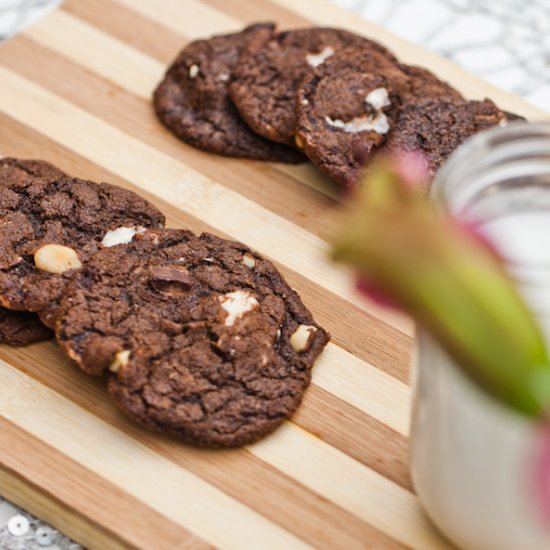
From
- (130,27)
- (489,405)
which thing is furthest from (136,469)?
(130,27)

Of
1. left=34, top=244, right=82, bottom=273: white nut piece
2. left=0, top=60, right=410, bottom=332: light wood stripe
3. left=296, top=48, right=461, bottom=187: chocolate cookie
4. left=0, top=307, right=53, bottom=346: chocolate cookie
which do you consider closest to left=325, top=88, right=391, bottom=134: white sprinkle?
left=296, top=48, right=461, bottom=187: chocolate cookie

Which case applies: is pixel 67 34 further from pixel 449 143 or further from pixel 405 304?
pixel 405 304

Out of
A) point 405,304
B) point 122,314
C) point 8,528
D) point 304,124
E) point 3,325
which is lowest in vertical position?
point 8,528

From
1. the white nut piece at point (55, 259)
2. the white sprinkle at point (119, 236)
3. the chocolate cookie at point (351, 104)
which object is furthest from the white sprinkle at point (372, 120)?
the white nut piece at point (55, 259)

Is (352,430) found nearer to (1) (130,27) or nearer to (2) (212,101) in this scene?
(2) (212,101)

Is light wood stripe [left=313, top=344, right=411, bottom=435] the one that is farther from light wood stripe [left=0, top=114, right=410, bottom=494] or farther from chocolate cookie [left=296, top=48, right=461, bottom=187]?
chocolate cookie [left=296, top=48, right=461, bottom=187]

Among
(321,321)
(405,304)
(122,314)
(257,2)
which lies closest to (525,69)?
(257,2)

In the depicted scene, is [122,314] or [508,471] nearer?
[508,471]
